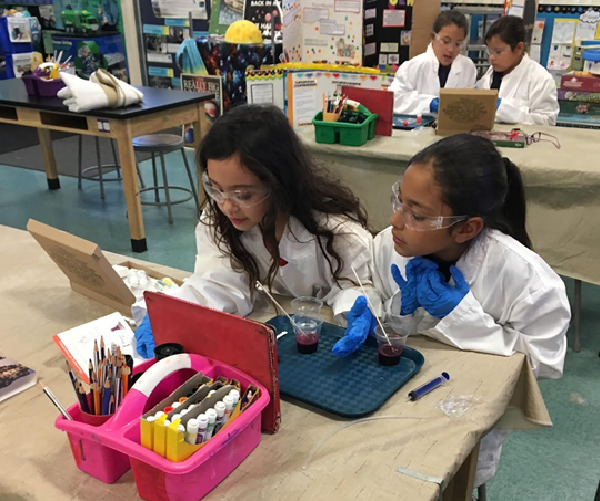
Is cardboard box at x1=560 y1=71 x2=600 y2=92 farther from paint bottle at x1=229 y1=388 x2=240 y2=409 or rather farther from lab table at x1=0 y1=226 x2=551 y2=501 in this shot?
paint bottle at x1=229 y1=388 x2=240 y2=409

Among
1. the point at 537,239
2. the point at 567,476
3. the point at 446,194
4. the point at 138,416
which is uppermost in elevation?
the point at 446,194

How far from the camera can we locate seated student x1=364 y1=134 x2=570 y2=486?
4.01 ft

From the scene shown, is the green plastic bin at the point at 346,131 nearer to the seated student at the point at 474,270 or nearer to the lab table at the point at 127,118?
the lab table at the point at 127,118

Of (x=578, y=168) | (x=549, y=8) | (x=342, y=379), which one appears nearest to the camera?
(x=342, y=379)

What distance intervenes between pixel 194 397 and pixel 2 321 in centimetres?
75

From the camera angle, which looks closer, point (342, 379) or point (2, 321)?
point (342, 379)

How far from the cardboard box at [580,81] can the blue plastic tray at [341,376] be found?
362 centimetres

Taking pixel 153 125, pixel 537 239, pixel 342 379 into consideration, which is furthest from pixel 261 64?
pixel 342 379

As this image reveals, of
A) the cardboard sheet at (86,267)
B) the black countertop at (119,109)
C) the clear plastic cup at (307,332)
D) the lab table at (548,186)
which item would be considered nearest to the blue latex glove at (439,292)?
the clear plastic cup at (307,332)

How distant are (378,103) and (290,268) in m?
1.54

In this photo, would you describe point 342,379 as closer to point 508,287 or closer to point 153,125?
point 508,287

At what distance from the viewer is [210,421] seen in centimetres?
82

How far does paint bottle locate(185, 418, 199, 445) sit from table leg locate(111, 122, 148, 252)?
2.62 meters

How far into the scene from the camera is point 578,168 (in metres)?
2.29
